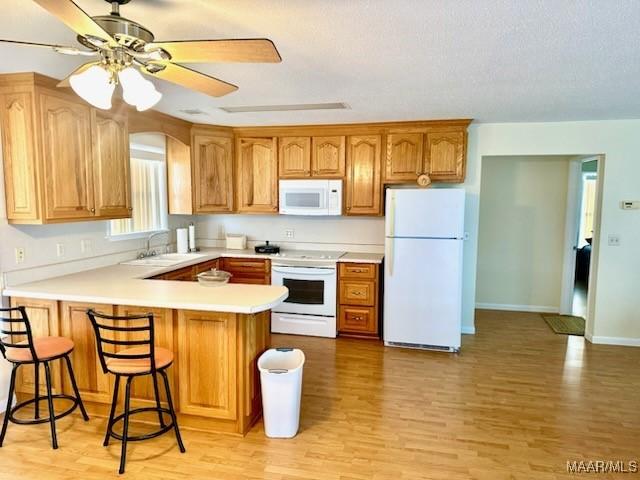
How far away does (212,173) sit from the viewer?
473 centimetres

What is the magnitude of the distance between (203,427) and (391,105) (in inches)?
114

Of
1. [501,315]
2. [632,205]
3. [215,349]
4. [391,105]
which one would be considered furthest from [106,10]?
[501,315]

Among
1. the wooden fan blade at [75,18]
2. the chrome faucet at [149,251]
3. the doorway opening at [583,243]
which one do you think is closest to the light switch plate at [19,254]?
the chrome faucet at [149,251]

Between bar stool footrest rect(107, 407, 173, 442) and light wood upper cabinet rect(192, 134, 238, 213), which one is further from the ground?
light wood upper cabinet rect(192, 134, 238, 213)

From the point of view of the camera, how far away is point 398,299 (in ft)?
13.6

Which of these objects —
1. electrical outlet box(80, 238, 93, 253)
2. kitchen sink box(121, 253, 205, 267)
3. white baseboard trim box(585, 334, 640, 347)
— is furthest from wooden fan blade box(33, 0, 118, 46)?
white baseboard trim box(585, 334, 640, 347)

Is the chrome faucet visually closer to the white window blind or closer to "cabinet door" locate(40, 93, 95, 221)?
the white window blind

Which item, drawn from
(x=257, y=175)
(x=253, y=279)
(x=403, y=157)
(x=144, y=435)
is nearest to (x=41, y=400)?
(x=144, y=435)

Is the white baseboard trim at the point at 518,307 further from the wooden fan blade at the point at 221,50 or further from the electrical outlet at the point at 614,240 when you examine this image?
the wooden fan blade at the point at 221,50

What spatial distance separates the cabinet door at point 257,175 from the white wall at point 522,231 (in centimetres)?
289

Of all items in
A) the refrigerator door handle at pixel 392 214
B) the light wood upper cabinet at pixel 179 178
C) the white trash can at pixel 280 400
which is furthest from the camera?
the light wood upper cabinet at pixel 179 178

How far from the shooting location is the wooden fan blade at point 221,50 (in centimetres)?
160

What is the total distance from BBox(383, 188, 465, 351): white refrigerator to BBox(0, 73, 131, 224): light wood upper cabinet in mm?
2599

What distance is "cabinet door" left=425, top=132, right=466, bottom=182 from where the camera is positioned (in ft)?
13.9
